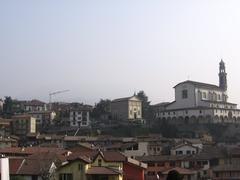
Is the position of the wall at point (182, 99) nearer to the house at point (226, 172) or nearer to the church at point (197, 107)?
the church at point (197, 107)

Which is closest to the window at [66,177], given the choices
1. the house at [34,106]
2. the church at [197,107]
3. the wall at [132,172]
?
the wall at [132,172]

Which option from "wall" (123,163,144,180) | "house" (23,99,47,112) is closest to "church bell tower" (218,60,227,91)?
"house" (23,99,47,112)

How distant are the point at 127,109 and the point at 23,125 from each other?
1001 inches

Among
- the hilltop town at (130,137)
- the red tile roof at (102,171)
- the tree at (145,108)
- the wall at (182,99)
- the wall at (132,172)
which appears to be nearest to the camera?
the red tile roof at (102,171)

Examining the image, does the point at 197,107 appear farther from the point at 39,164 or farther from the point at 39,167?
the point at 39,167

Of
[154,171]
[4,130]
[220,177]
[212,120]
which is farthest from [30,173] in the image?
[212,120]

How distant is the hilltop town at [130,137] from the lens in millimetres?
40625

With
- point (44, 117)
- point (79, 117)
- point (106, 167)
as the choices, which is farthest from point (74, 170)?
point (44, 117)

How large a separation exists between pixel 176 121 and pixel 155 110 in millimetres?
14640

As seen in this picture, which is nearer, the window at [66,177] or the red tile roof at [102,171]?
the red tile roof at [102,171]

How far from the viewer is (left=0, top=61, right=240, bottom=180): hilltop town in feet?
133

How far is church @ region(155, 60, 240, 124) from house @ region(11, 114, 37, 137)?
2760 centimetres

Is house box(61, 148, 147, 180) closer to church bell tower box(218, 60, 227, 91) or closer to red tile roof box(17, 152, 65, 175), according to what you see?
red tile roof box(17, 152, 65, 175)

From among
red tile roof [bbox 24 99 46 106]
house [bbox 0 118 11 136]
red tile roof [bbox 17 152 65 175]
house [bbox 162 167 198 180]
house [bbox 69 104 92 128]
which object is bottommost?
house [bbox 162 167 198 180]
